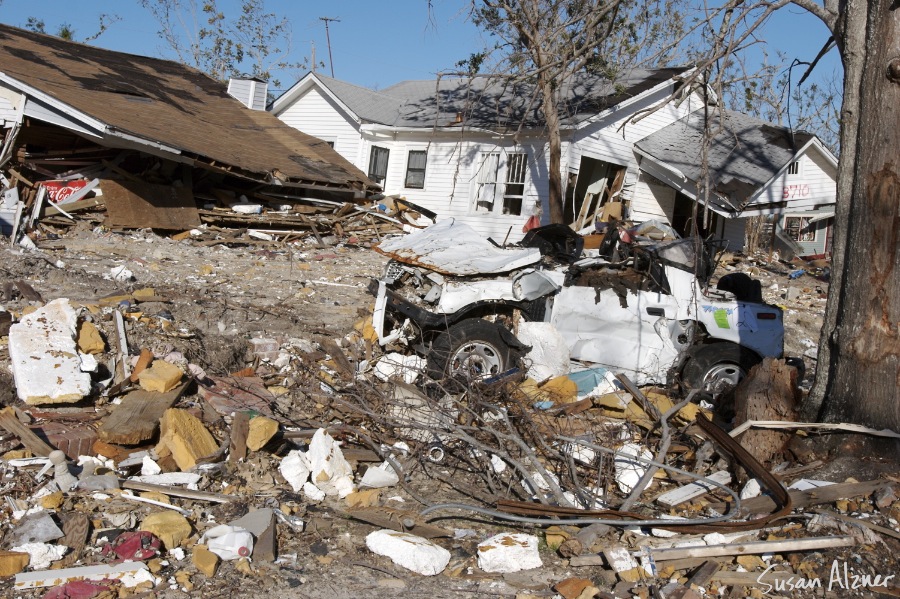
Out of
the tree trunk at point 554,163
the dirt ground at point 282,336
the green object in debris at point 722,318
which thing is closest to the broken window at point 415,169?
the tree trunk at point 554,163

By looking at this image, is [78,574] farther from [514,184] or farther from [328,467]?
[514,184]

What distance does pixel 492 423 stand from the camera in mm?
6617

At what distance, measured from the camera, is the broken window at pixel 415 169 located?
22.0 m

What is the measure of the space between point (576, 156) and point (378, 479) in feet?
48.8

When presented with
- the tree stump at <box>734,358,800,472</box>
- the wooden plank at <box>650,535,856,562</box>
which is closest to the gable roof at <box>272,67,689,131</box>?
the tree stump at <box>734,358,800,472</box>

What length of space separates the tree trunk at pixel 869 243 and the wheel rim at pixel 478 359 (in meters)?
3.00

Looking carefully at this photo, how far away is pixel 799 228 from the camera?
26.3 m

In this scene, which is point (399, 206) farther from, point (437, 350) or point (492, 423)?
point (492, 423)

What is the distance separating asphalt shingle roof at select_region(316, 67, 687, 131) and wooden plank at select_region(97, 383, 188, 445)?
1187cm

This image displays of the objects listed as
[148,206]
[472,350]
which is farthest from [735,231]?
[472,350]

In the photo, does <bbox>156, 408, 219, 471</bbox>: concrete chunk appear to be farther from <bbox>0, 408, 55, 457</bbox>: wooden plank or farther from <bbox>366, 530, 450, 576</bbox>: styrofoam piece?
<bbox>366, 530, 450, 576</bbox>: styrofoam piece

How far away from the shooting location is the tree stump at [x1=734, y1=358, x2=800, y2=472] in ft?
21.4

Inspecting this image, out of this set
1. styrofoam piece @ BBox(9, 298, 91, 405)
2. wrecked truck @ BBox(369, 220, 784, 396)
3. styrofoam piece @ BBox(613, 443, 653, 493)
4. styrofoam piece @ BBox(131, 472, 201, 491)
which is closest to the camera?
styrofoam piece @ BBox(131, 472, 201, 491)

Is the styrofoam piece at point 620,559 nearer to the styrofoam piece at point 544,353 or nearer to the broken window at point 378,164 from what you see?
the styrofoam piece at point 544,353
